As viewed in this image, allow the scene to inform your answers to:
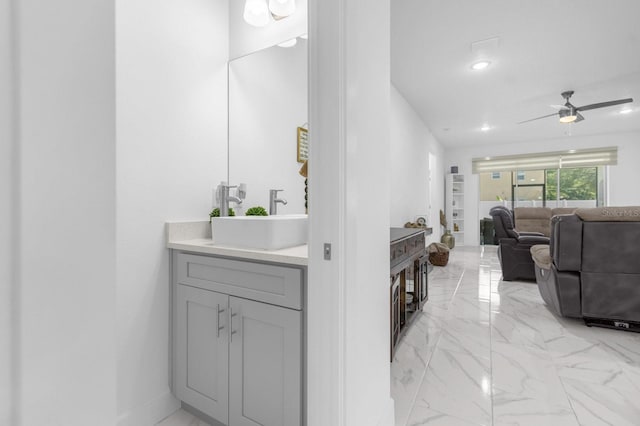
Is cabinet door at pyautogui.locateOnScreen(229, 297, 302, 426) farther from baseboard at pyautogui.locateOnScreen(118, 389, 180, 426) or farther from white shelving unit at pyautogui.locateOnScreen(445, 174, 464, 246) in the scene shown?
white shelving unit at pyautogui.locateOnScreen(445, 174, 464, 246)

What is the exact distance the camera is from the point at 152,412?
1.66 metres

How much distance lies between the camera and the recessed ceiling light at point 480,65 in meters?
3.63

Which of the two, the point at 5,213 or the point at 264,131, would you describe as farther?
the point at 264,131

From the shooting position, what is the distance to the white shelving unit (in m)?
8.16

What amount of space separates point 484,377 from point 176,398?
183cm

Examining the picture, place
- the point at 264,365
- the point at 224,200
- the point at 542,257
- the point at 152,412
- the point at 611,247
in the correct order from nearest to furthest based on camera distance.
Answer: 1. the point at 264,365
2. the point at 152,412
3. the point at 224,200
4. the point at 611,247
5. the point at 542,257

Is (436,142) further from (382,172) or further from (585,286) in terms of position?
(382,172)

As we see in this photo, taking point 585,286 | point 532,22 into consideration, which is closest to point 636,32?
point 532,22

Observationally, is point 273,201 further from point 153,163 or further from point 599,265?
point 599,265

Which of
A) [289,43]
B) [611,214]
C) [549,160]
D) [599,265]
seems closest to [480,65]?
[611,214]

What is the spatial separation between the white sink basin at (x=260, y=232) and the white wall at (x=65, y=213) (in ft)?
3.43

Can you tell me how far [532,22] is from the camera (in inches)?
112

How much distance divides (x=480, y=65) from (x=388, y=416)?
3769mm

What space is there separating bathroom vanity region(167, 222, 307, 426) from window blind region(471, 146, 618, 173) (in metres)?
7.98
